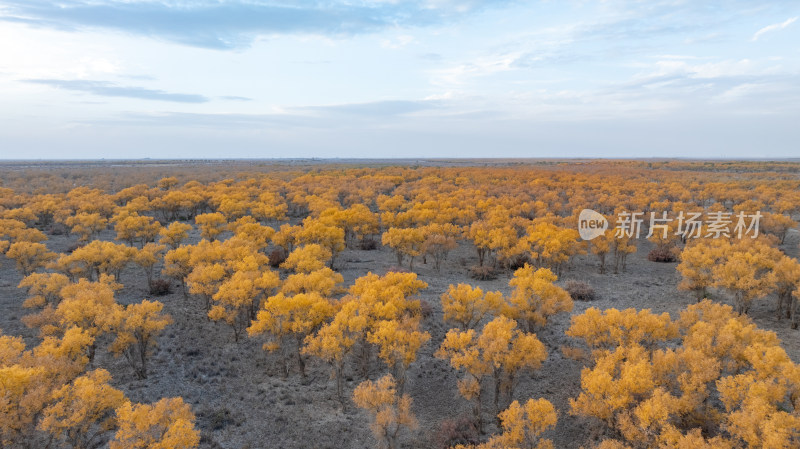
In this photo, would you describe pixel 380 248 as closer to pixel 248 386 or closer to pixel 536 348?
pixel 248 386

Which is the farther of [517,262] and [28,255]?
[517,262]

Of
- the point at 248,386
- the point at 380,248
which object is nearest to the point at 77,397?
the point at 248,386

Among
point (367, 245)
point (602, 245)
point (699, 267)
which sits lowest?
point (367, 245)

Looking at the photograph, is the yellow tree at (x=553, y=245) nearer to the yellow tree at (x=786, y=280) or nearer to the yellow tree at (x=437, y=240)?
the yellow tree at (x=437, y=240)

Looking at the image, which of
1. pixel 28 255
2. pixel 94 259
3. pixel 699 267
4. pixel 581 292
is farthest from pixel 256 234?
pixel 699 267

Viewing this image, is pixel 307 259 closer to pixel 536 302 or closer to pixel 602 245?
pixel 536 302

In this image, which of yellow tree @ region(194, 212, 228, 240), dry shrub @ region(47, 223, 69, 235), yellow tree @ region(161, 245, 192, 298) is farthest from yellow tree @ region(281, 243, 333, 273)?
dry shrub @ region(47, 223, 69, 235)
